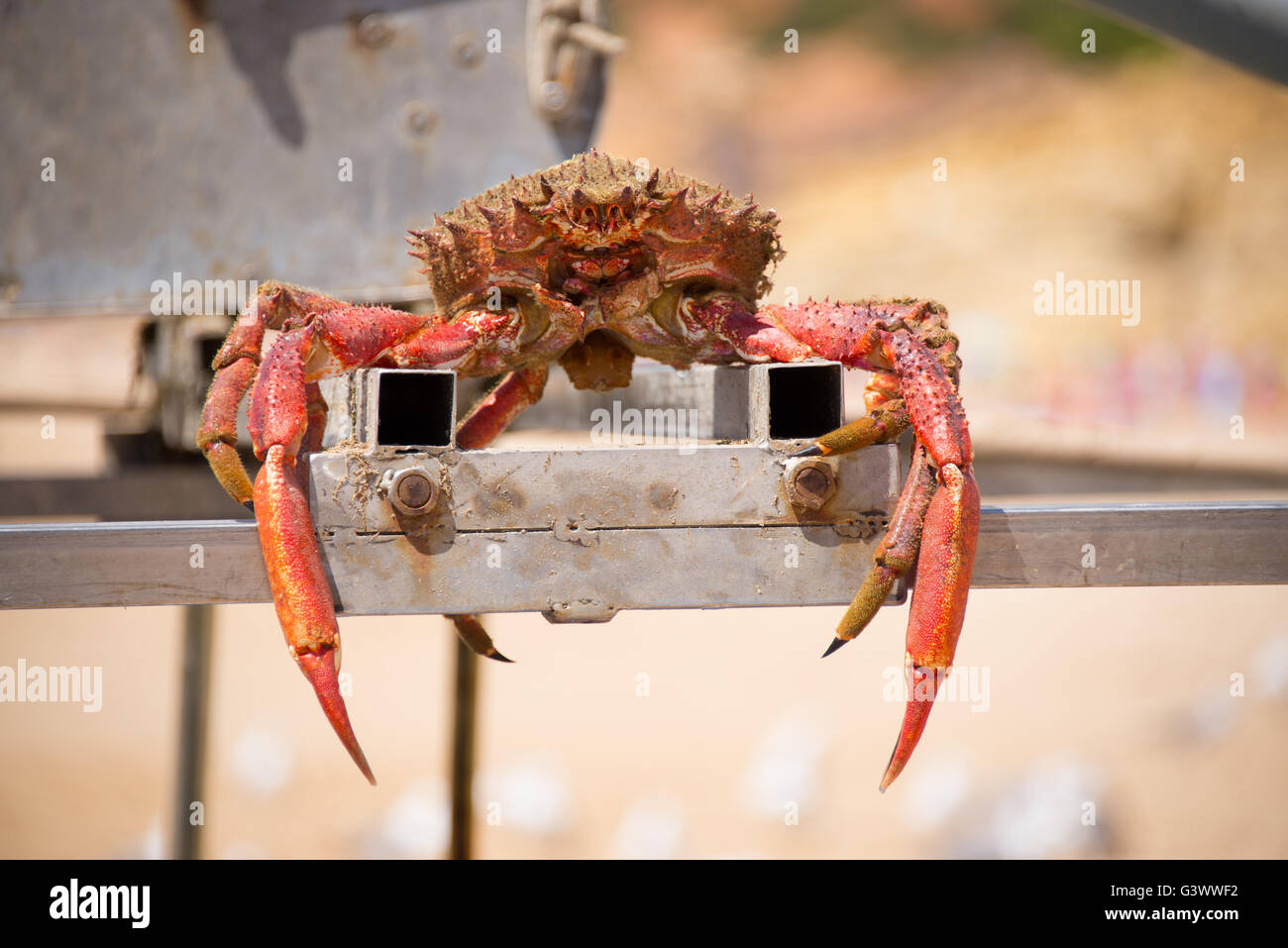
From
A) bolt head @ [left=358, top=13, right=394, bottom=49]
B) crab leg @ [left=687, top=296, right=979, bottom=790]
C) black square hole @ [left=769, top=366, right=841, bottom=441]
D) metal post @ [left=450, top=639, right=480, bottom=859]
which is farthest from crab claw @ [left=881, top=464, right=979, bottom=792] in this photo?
bolt head @ [left=358, top=13, right=394, bottom=49]

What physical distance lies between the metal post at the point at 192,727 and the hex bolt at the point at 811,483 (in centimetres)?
235

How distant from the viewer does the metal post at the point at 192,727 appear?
3.47 meters

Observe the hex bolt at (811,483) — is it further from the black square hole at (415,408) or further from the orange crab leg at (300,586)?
the orange crab leg at (300,586)

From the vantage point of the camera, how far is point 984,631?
777 centimetres

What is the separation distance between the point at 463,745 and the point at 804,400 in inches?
73.6

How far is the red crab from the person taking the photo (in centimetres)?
170

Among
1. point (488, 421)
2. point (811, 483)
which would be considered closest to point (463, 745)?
point (488, 421)

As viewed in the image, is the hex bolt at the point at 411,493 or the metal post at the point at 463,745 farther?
the metal post at the point at 463,745

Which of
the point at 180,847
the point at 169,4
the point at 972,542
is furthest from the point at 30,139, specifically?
the point at 972,542

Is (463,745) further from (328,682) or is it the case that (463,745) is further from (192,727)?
(328,682)

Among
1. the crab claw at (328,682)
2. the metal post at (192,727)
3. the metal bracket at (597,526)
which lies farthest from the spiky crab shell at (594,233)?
the metal post at (192,727)

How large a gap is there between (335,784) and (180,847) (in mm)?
2730

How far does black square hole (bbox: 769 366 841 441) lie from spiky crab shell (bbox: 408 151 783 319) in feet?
0.94

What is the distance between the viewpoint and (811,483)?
1.76 metres
